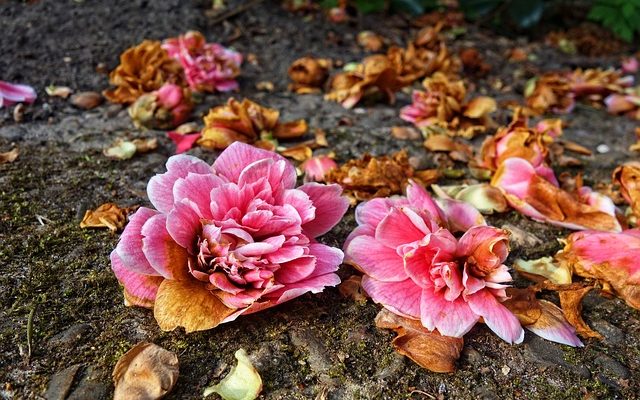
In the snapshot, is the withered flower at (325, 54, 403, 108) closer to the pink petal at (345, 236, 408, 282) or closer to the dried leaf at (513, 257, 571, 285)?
the dried leaf at (513, 257, 571, 285)

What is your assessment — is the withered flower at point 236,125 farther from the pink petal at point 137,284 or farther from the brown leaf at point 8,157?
the pink petal at point 137,284

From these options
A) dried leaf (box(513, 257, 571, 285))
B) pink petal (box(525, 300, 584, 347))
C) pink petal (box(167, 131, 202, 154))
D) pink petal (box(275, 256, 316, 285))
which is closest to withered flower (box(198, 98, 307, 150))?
pink petal (box(167, 131, 202, 154))

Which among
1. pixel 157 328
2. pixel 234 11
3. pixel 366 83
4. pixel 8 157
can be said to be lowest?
pixel 234 11

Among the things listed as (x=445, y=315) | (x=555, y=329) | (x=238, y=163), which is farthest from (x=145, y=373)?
(x=555, y=329)

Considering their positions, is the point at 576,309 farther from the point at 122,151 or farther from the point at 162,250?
the point at 122,151

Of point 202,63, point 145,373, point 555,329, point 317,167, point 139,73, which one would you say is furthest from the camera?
point 202,63

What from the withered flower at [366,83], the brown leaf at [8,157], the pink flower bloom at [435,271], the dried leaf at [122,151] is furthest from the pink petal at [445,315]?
the withered flower at [366,83]
